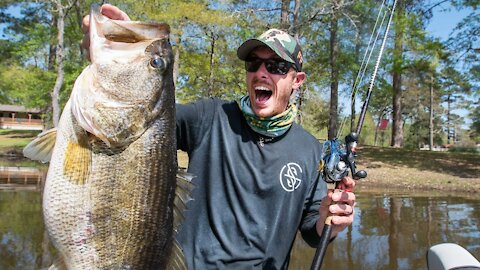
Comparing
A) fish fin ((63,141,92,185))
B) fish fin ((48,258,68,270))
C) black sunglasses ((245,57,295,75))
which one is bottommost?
fish fin ((48,258,68,270))

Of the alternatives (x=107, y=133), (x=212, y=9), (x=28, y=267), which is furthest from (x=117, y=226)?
(x=212, y=9)

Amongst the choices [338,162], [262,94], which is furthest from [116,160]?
[338,162]

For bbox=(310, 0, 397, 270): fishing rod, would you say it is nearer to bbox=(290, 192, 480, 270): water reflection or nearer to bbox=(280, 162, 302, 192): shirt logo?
bbox=(280, 162, 302, 192): shirt logo

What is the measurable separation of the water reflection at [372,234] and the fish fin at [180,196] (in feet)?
14.5

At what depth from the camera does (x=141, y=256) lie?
204cm

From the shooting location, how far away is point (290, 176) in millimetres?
2648

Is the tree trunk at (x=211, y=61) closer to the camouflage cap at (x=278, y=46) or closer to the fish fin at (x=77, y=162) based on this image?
the camouflage cap at (x=278, y=46)

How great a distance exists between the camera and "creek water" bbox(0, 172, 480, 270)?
21.7ft

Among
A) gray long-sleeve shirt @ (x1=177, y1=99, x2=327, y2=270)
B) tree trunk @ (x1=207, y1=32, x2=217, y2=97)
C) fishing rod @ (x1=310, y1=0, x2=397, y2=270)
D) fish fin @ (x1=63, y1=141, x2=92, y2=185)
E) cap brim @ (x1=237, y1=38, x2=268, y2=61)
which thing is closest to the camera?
fish fin @ (x1=63, y1=141, x2=92, y2=185)

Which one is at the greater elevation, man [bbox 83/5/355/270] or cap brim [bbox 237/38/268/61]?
cap brim [bbox 237/38/268/61]

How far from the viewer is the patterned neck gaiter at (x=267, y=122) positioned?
104 inches

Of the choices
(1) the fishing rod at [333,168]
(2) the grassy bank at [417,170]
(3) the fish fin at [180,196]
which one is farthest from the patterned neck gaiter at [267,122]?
(2) the grassy bank at [417,170]

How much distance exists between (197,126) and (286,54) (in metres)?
0.70

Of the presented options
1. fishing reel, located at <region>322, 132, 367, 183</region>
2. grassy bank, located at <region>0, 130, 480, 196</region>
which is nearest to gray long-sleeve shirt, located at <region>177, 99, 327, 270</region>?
fishing reel, located at <region>322, 132, 367, 183</region>
